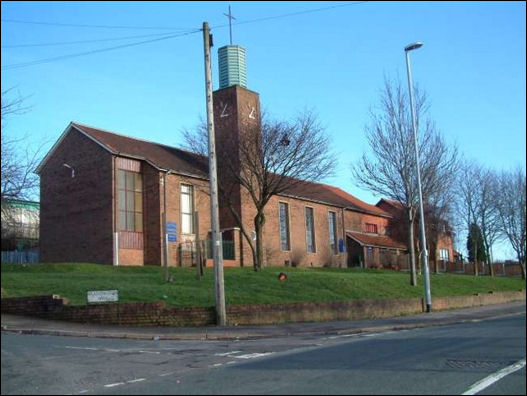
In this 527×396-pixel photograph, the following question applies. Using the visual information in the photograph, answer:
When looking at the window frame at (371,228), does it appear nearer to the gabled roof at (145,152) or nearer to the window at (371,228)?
the window at (371,228)

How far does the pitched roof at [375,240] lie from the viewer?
5597 cm

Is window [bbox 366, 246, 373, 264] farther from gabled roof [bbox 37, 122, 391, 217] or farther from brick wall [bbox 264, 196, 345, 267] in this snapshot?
gabled roof [bbox 37, 122, 391, 217]

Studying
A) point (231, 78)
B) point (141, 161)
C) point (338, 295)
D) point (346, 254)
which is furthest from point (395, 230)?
point (338, 295)

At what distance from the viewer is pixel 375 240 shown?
58.9 meters

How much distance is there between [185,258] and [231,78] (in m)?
13.2

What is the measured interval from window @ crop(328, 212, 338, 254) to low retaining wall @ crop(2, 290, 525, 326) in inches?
1162

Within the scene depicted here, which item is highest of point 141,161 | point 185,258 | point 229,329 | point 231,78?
point 231,78

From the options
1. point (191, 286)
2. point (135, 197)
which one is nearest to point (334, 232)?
point (135, 197)

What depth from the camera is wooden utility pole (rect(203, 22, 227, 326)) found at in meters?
19.0

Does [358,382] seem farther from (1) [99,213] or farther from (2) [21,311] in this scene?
(1) [99,213]

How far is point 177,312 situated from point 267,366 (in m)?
8.85

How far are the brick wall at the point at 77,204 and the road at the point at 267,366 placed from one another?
2144 cm

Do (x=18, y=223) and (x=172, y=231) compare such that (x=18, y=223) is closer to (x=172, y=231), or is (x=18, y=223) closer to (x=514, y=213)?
(x=172, y=231)

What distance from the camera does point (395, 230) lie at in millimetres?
65812
